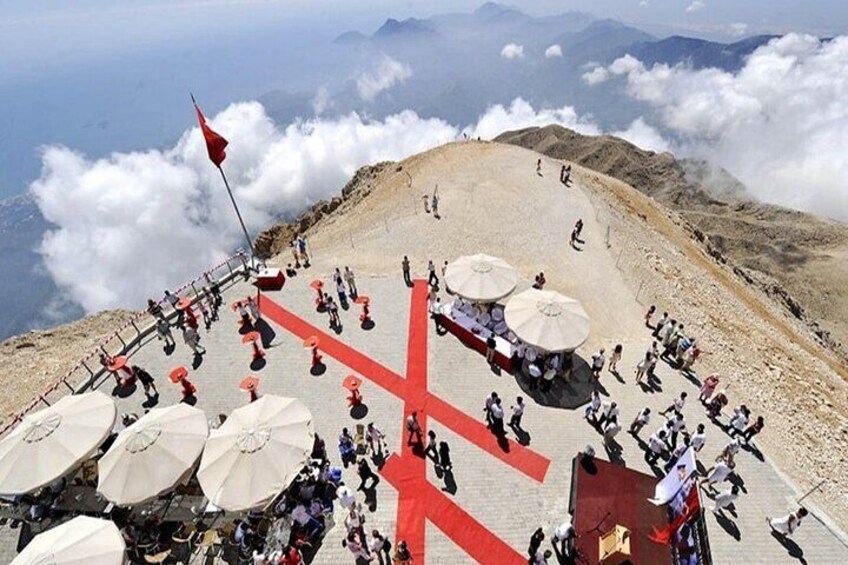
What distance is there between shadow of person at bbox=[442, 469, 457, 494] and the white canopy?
7.26m

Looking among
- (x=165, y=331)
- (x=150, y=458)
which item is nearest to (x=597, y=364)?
(x=150, y=458)

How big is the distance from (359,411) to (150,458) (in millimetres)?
6772

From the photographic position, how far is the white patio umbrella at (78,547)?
10.4 meters

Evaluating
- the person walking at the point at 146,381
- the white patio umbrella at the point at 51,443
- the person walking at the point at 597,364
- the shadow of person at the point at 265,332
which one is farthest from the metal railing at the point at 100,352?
the person walking at the point at 597,364

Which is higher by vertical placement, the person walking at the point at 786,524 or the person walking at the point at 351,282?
the person walking at the point at 351,282

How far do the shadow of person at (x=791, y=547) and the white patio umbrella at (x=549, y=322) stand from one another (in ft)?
25.1

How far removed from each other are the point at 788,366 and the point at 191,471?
28.0 metres

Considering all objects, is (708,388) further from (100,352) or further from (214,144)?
(100,352)

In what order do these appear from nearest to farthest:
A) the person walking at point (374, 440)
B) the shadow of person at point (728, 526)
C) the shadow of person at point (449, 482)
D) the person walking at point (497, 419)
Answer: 1. the shadow of person at point (728, 526)
2. the shadow of person at point (449, 482)
3. the person walking at point (374, 440)
4. the person walking at point (497, 419)

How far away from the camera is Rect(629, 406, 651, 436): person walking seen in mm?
15078

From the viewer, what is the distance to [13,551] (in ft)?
42.6

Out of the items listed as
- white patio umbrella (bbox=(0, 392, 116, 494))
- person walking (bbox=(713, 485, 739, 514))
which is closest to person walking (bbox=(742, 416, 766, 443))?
person walking (bbox=(713, 485, 739, 514))

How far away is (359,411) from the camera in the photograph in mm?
16688

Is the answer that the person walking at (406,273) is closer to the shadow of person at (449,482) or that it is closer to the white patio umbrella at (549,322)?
the white patio umbrella at (549,322)
